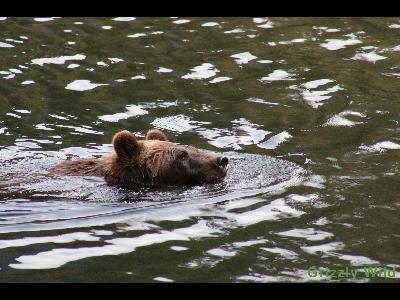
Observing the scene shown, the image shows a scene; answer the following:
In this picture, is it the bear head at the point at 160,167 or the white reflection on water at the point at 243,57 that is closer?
the bear head at the point at 160,167

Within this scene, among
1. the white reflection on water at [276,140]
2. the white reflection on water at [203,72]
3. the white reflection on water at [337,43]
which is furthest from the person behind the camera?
the white reflection on water at [337,43]

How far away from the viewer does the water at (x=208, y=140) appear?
1002 centimetres

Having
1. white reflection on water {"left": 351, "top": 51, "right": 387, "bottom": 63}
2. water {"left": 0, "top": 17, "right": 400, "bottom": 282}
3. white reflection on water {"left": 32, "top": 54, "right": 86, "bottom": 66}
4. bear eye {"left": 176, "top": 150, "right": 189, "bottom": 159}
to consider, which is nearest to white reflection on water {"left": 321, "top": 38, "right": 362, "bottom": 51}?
water {"left": 0, "top": 17, "right": 400, "bottom": 282}

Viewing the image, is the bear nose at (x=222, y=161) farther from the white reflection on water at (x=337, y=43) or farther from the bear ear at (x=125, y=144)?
the white reflection on water at (x=337, y=43)

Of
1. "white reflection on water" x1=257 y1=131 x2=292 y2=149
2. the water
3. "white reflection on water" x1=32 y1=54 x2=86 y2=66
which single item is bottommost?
"white reflection on water" x1=257 y1=131 x2=292 y2=149

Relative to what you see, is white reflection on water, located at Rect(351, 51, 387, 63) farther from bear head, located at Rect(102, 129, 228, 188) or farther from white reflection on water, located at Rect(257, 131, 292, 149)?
bear head, located at Rect(102, 129, 228, 188)

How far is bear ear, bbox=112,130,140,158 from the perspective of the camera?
12547 millimetres

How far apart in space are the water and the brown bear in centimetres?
22

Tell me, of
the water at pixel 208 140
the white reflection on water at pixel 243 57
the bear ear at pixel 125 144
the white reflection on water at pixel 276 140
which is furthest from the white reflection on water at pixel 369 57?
the bear ear at pixel 125 144

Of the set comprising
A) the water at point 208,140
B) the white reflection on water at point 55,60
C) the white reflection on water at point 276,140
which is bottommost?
the white reflection on water at point 276,140

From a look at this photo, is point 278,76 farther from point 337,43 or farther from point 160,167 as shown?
point 160,167

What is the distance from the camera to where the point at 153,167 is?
42.5ft

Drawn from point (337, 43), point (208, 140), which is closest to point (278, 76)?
point (337, 43)

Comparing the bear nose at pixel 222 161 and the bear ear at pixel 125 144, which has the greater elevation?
the bear ear at pixel 125 144
